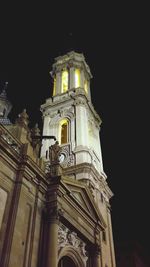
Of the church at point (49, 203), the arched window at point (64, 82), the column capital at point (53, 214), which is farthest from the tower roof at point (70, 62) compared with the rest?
the column capital at point (53, 214)

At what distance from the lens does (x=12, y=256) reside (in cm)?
1137

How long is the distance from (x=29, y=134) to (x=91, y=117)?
54.5ft

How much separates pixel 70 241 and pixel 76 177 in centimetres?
886

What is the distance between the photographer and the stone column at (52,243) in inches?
509

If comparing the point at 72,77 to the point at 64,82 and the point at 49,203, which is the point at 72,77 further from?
the point at 49,203

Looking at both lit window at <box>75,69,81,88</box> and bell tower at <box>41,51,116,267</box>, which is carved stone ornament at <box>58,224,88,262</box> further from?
lit window at <box>75,69,81,88</box>

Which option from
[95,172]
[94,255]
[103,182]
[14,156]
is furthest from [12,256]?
[103,182]

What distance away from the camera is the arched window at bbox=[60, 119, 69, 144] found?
98.3 ft

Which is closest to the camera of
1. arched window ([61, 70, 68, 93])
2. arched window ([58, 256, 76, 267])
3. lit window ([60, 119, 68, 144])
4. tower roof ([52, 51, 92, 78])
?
arched window ([58, 256, 76, 267])

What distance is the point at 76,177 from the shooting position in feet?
81.5

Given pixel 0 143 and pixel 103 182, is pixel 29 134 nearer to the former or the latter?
pixel 0 143

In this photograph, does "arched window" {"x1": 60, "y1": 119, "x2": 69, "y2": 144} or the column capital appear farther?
"arched window" {"x1": 60, "y1": 119, "x2": 69, "y2": 144}

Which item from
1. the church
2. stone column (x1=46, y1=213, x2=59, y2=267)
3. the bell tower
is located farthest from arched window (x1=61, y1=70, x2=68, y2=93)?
stone column (x1=46, y1=213, x2=59, y2=267)

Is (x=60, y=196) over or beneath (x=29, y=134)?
beneath
